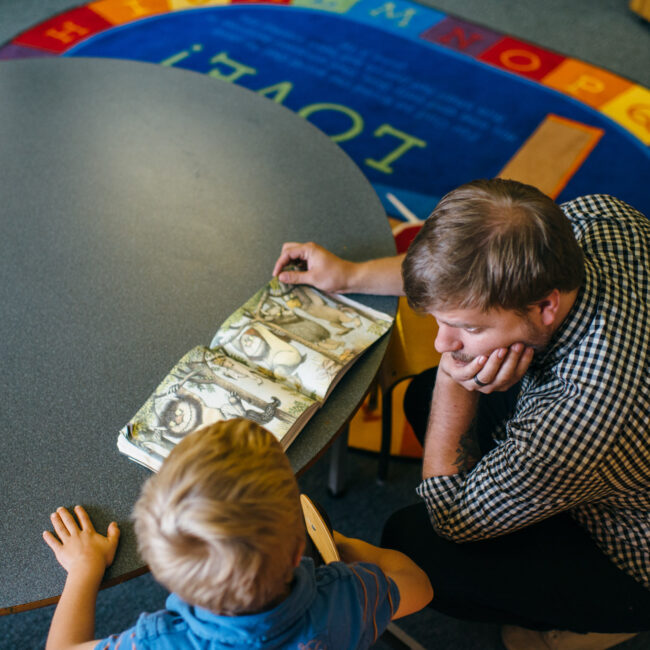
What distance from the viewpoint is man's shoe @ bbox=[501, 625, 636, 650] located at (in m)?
1.50

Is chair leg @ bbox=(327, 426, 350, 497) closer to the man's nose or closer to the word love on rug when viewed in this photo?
the man's nose

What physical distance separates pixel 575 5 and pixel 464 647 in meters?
3.83

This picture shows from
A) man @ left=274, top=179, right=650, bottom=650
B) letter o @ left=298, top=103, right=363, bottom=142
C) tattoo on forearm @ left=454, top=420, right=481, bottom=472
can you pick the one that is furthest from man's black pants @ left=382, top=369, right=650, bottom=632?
Answer: letter o @ left=298, top=103, right=363, bottom=142

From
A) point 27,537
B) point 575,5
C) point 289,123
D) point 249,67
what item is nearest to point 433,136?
point 249,67

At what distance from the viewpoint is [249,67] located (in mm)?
3307

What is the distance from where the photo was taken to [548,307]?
105cm

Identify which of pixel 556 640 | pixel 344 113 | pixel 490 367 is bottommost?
pixel 556 640

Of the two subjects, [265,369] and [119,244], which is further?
[119,244]

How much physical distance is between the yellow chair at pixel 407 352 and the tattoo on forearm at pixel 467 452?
0.29 meters

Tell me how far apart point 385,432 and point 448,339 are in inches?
26.5

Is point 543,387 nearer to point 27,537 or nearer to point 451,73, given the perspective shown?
point 27,537

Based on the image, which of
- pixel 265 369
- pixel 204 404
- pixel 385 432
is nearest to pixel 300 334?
pixel 265 369

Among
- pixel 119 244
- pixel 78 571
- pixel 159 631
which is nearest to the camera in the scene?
pixel 159 631

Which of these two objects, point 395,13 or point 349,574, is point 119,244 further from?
point 395,13
